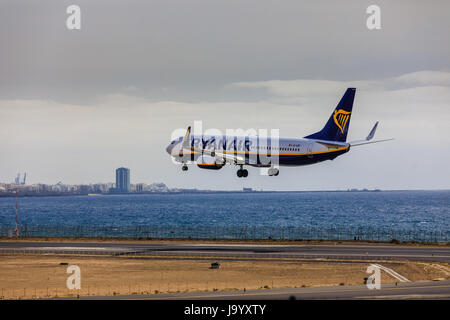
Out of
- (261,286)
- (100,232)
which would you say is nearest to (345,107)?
(261,286)

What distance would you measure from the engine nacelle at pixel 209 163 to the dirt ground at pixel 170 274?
14095 mm

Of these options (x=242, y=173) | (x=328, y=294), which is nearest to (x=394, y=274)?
(x=328, y=294)

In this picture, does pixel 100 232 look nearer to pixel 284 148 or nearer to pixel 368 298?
pixel 284 148

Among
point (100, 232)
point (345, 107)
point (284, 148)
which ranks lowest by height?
point (100, 232)

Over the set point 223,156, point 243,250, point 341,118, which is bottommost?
point 243,250

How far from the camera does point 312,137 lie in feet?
363

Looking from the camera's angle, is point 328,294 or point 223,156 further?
point 223,156

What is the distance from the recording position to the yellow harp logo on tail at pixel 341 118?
107 meters

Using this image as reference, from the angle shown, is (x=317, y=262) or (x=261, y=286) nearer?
(x=261, y=286)

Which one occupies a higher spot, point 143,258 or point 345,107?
point 345,107

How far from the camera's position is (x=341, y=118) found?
10744 centimetres

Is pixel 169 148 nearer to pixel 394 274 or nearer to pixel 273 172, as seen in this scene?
pixel 273 172

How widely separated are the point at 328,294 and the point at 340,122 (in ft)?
150

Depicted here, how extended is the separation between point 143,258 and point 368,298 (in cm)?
4670
